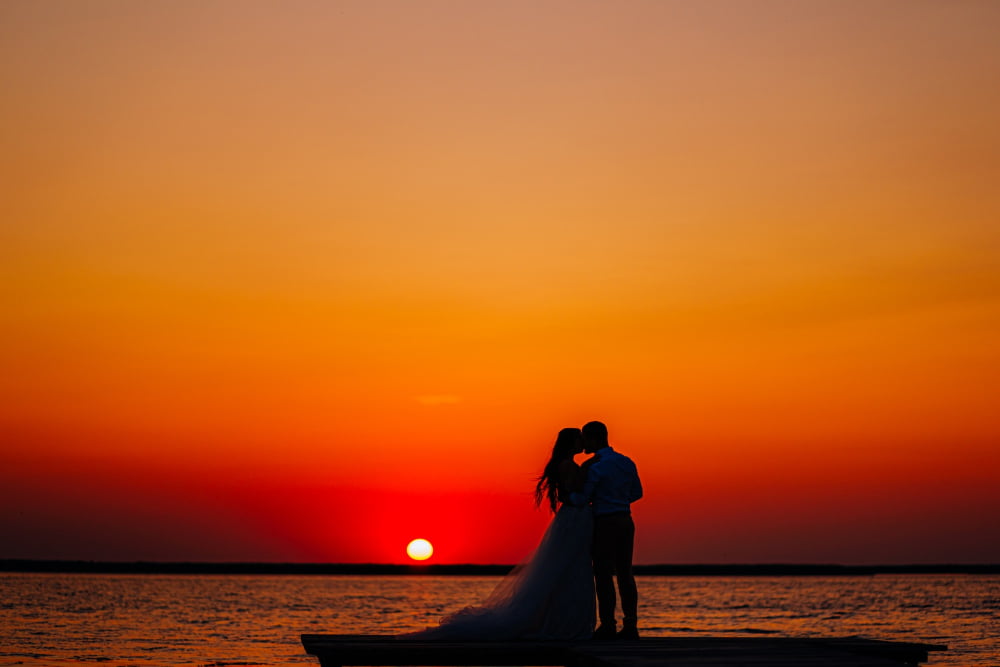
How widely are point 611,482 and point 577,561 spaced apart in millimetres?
1050

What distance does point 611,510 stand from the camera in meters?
13.2

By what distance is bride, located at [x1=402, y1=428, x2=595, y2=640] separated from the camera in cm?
1321

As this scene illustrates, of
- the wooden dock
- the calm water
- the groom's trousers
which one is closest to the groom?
the groom's trousers

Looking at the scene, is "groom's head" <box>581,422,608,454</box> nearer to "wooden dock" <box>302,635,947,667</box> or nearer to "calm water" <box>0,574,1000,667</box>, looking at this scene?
"wooden dock" <box>302,635,947,667</box>

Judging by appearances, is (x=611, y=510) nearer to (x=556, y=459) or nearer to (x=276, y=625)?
(x=556, y=459)

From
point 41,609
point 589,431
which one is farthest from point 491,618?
point 41,609

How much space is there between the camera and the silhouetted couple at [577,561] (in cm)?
1320

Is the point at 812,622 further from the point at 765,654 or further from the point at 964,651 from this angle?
the point at 765,654

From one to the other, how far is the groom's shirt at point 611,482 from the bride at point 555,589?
0.16m

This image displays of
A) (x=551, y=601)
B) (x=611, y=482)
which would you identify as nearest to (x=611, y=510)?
(x=611, y=482)

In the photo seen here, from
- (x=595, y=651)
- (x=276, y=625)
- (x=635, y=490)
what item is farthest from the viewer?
(x=276, y=625)

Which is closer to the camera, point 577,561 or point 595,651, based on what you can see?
point 595,651

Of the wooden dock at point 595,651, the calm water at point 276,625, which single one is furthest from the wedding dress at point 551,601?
the calm water at point 276,625

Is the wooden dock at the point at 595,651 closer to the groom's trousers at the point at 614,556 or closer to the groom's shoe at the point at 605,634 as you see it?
the groom's shoe at the point at 605,634
